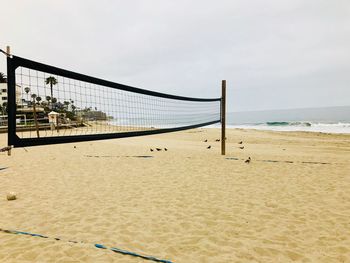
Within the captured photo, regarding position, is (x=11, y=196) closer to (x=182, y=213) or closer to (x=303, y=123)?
(x=182, y=213)

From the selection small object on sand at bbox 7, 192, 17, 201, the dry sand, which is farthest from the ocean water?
small object on sand at bbox 7, 192, 17, 201

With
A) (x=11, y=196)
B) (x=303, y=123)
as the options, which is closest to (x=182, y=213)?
(x=11, y=196)

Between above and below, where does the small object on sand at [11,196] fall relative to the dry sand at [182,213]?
above

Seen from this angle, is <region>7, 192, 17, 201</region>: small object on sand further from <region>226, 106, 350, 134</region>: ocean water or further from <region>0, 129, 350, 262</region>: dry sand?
<region>226, 106, 350, 134</region>: ocean water

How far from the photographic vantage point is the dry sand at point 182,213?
7.86ft

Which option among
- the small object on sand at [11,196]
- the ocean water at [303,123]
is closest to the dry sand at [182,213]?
the small object on sand at [11,196]

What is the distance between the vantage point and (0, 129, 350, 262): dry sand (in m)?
2.40

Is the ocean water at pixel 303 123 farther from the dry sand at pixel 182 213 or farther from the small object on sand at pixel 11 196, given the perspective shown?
the small object on sand at pixel 11 196

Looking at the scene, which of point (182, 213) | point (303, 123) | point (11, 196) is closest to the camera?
point (182, 213)

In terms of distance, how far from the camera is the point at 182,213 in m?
3.39

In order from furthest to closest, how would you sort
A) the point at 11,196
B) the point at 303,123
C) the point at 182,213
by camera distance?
the point at 303,123 < the point at 11,196 < the point at 182,213

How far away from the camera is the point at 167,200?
3.93 meters

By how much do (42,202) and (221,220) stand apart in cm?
290

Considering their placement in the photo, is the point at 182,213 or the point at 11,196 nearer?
the point at 182,213
